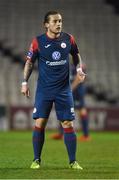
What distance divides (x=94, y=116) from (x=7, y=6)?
7.85 meters

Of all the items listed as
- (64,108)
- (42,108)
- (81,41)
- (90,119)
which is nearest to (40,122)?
(42,108)

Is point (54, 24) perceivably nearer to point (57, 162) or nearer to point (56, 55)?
point (56, 55)

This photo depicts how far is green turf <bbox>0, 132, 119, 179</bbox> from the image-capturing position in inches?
324

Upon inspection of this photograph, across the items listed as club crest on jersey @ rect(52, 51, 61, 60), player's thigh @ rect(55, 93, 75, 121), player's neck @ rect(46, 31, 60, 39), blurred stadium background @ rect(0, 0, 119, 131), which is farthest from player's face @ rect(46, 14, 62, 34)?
blurred stadium background @ rect(0, 0, 119, 131)

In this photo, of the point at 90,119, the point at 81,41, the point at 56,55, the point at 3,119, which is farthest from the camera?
the point at 81,41

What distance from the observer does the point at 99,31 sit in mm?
29141

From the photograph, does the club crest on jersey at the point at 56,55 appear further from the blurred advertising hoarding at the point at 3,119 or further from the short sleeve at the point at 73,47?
the blurred advertising hoarding at the point at 3,119

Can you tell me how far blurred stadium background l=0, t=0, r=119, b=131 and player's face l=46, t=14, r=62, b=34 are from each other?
1417 cm

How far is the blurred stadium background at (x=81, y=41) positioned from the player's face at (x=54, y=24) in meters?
14.2

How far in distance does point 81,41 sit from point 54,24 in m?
19.7

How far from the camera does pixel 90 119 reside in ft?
75.7

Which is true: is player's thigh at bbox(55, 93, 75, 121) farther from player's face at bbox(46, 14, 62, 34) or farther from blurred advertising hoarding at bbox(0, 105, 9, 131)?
blurred advertising hoarding at bbox(0, 105, 9, 131)

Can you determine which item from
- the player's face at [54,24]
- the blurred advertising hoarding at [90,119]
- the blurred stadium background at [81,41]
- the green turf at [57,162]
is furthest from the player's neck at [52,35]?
the blurred stadium background at [81,41]

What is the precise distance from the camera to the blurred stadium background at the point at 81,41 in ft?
83.6
